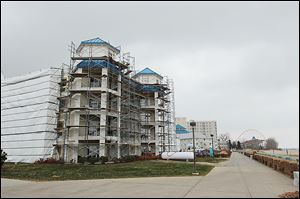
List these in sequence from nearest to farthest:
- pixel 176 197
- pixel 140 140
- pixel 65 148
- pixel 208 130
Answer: pixel 176 197
pixel 65 148
pixel 140 140
pixel 208 130

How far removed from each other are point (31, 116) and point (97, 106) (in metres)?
8.56

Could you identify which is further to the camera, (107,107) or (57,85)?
(57,85)

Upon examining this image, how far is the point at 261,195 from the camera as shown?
334 inches

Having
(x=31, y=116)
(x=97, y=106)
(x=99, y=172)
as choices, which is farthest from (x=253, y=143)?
(x=99, y=172)

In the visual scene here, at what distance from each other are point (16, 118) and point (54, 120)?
541cm

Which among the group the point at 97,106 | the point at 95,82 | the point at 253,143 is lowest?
the point at 253,143

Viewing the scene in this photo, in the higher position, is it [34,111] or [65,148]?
[34,111]

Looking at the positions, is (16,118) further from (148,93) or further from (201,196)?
(201,196)

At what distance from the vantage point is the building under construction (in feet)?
102

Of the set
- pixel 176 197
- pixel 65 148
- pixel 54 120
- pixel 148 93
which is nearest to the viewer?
pixel 176 197

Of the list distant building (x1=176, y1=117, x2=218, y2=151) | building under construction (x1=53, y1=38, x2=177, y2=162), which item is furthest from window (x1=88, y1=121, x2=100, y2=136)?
distant building (x1=176, y1=117, x2=218, y2=151)

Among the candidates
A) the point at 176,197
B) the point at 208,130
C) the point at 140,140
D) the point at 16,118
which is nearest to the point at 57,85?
the point at 16,118

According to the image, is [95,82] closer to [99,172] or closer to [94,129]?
[94,129]

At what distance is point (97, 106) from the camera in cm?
3341
